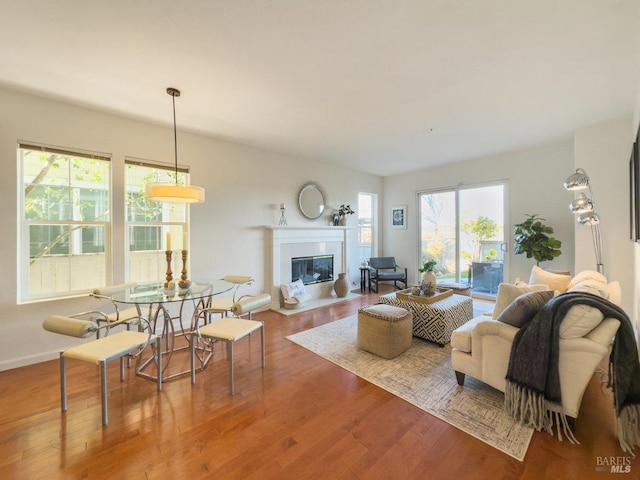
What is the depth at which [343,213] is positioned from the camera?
222 inches

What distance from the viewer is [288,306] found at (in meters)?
4.56

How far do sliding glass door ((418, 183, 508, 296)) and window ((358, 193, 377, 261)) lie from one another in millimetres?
1120

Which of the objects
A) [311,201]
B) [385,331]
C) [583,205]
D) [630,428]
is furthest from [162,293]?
[583,205]

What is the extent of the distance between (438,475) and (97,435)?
2.08 m

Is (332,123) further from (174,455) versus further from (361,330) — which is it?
(174,455)

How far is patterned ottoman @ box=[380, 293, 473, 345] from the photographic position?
9.95 feet

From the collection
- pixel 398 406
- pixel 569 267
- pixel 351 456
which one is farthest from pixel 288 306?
pixel 569 267

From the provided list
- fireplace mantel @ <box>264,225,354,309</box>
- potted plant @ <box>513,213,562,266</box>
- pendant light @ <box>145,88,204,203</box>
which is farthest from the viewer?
fireplace mantel @ <box>264,225,354,309</box>

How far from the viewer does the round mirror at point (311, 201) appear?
5078 millimetres

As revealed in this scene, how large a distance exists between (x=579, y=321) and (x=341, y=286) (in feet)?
12.3

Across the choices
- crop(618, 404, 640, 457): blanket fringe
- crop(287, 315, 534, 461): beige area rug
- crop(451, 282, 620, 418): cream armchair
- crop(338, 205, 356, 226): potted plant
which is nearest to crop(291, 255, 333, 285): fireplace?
crop(338, 205, 356, 226): potted plant

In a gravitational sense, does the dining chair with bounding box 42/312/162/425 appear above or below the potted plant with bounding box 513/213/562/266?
below

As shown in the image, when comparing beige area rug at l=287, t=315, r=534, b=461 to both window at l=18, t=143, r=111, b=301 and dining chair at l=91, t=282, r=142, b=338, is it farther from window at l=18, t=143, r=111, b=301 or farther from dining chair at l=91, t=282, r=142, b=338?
window at l=18, t=143, r=111, b=301

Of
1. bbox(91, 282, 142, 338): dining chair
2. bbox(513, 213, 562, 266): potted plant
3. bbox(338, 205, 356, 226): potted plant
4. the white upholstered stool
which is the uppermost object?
bbox(338, 205, 356, 226): potted plant
